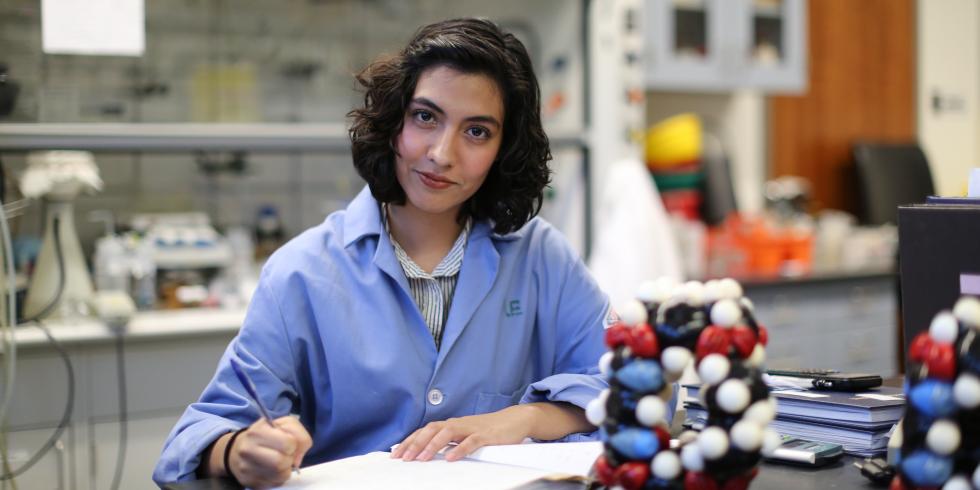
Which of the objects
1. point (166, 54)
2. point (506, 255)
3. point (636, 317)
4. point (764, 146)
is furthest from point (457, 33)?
Result: point (764, 146)

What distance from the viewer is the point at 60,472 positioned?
2.34 metres

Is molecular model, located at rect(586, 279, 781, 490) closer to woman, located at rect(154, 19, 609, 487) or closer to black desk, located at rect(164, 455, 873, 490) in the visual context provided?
black desk, located at rect(164, 455, 873, 490)

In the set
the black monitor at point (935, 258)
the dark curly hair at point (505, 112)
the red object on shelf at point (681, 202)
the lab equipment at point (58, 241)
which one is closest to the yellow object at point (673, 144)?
the red object on shelf at point (681, 202)

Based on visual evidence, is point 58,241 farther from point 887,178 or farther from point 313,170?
point 887,178

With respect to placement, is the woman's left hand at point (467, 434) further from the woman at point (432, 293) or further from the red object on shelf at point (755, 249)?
the red object on shelf at point (755, 249)

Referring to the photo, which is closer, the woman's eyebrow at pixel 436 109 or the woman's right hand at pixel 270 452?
the woman's right hand at pixel 270 452

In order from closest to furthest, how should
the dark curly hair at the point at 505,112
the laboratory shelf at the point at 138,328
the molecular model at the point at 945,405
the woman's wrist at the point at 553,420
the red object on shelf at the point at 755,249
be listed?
the molecular model at the point at 945,405, the woman's wrist at the point at 553,420, the dark curly hair at the point at 505,112, the laboratory shelf at the point at 138,328, the red object on shelf at the point at 755,249

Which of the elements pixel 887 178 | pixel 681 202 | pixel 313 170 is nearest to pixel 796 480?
pixel 313 170

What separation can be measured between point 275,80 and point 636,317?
8.05 ft

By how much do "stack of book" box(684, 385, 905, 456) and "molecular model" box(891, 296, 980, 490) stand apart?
30cm

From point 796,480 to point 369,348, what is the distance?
0.58m

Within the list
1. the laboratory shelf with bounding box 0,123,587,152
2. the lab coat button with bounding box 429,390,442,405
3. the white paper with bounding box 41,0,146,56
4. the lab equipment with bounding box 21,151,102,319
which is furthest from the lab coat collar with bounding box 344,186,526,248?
the white paper with bounding box 41,0,146,56

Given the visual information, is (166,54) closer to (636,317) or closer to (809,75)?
(636,317)

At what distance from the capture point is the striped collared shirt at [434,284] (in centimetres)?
142
